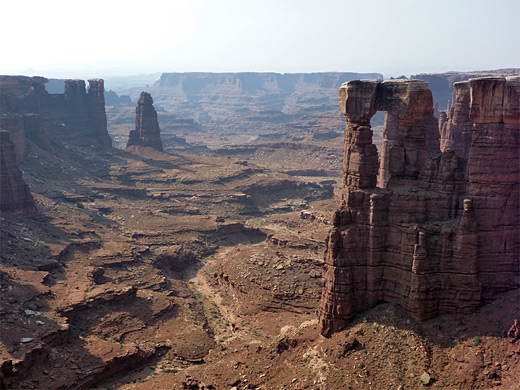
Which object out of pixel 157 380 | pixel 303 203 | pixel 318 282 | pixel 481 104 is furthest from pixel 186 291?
pixel 303 203

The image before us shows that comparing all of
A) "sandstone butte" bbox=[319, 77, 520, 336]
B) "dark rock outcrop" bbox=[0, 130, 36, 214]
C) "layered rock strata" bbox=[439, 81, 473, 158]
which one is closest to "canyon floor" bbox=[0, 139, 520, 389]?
"sandstone butte" bbox=[319, 77, 520, 336]

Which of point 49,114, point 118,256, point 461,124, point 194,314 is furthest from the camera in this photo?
point 49,114

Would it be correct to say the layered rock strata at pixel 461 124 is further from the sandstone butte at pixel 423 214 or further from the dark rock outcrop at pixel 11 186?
the dark rock outcrop at pixel 11 186

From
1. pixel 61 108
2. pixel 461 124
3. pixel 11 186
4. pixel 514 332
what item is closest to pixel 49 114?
pixel 61 108

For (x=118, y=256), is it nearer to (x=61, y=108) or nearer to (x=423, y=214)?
(x=423, y=214)

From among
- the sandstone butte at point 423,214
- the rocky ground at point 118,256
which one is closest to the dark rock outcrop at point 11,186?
the rocky ground at point 118,256

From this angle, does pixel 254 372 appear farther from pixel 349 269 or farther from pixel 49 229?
pixel 49 229
